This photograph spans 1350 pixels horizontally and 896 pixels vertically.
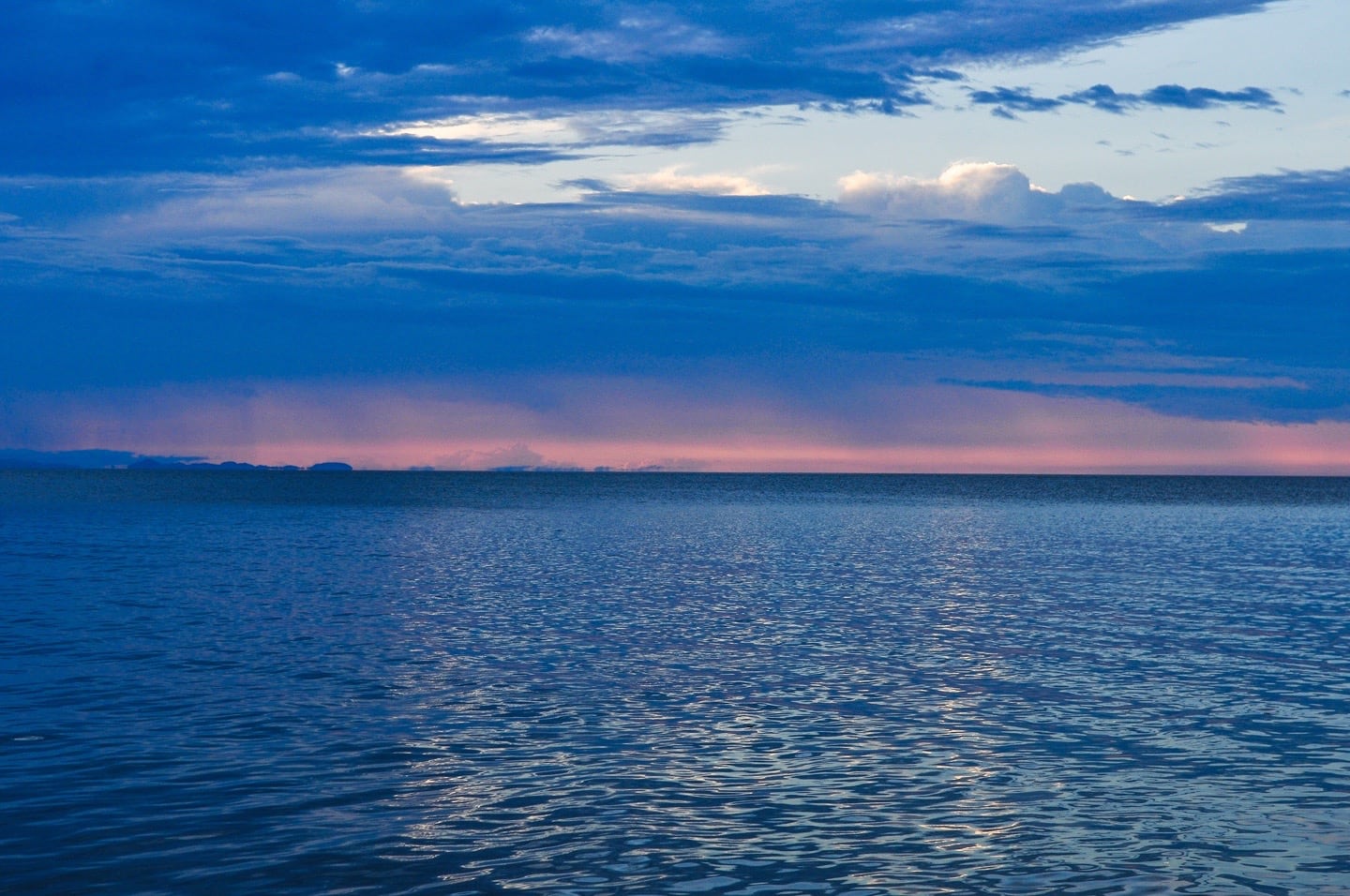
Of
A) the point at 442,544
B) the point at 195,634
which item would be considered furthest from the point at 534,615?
the point at 442,544

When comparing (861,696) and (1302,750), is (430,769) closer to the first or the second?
(861,696)

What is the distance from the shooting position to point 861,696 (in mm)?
28500

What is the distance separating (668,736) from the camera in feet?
79.8

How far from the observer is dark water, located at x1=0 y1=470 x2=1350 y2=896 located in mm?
16609

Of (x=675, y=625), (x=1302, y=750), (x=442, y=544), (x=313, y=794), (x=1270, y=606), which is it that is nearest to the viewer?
(x=313, y=794)

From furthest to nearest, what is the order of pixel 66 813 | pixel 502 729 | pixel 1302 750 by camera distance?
pixel 502 729 < pixel 1302 750 < pixel 66 813

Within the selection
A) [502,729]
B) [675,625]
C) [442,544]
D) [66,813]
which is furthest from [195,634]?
[442,544]

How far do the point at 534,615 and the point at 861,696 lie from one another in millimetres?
18403

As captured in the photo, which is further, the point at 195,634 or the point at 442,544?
the point at 442,544

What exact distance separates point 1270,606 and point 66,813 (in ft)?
145

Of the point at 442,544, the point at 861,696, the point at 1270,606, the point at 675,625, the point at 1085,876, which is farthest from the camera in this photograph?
the point at 442,544

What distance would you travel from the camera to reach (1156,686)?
100ft

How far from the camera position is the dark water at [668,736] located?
1661cm

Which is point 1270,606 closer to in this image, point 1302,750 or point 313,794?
point 1302,750
